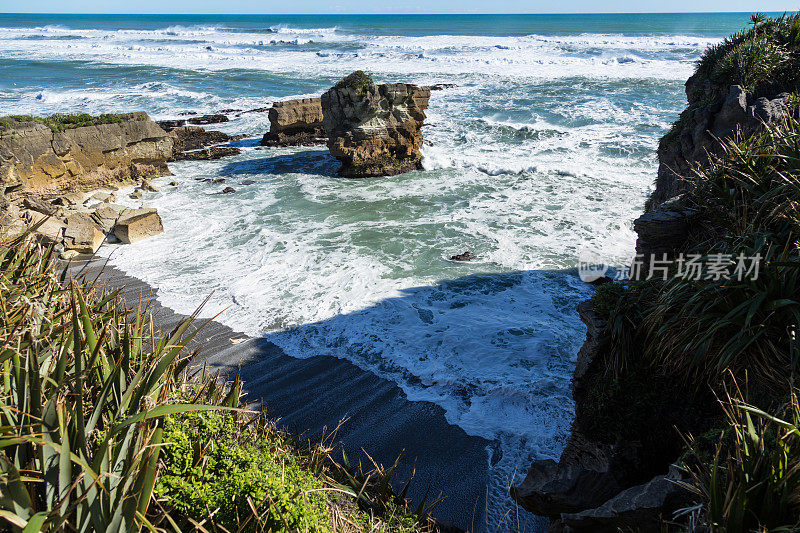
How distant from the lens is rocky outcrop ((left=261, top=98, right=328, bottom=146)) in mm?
22047

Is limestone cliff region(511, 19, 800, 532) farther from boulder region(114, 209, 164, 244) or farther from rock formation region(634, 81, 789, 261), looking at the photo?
boulder region(114, 209, 164, 244)

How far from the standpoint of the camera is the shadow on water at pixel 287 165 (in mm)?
18984

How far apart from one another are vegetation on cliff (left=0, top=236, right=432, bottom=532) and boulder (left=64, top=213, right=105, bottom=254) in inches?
319

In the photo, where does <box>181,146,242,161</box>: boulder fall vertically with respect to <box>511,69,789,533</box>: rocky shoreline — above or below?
above

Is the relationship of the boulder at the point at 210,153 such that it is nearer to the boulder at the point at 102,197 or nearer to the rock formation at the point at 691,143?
the boulder at the point at 102,197

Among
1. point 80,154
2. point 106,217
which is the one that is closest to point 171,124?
point 80,154

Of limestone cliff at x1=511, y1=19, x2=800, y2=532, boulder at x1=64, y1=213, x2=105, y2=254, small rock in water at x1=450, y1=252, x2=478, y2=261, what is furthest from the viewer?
boulder at x1=64, y1=213, x2=105, y2=254

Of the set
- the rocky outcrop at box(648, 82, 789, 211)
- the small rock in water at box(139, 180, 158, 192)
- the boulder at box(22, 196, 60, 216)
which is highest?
the rocky outcrop at box(648, 82, 789, 211)

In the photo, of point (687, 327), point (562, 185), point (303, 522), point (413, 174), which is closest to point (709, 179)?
point (687, 327)

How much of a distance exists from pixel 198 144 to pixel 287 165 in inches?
194

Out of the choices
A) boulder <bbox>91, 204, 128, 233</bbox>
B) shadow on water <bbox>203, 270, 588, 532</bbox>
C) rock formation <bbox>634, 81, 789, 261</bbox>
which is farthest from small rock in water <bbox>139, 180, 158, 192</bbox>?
rock formation <bbox>634, 81, 789, 261</bbox>

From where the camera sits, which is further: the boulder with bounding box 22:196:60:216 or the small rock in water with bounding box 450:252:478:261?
the boulder with bounding box 22:196:60:216

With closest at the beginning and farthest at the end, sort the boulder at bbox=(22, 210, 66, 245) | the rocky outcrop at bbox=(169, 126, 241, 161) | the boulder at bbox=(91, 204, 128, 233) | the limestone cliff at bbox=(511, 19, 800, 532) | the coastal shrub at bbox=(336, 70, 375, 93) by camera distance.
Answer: the limestone cliff at bbox=(511, 19, 800, 532)
the boulder at bbox=(22, 210, 66, 245)
the boulder at bbox=(91, 204, 128, 233)
the coastal shrub at bbox=(336, 70, 375, 93)
the rocky outcrop at bbox=(169, 126, 241, 161)

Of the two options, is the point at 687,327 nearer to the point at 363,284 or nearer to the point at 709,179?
the point at 709,179
